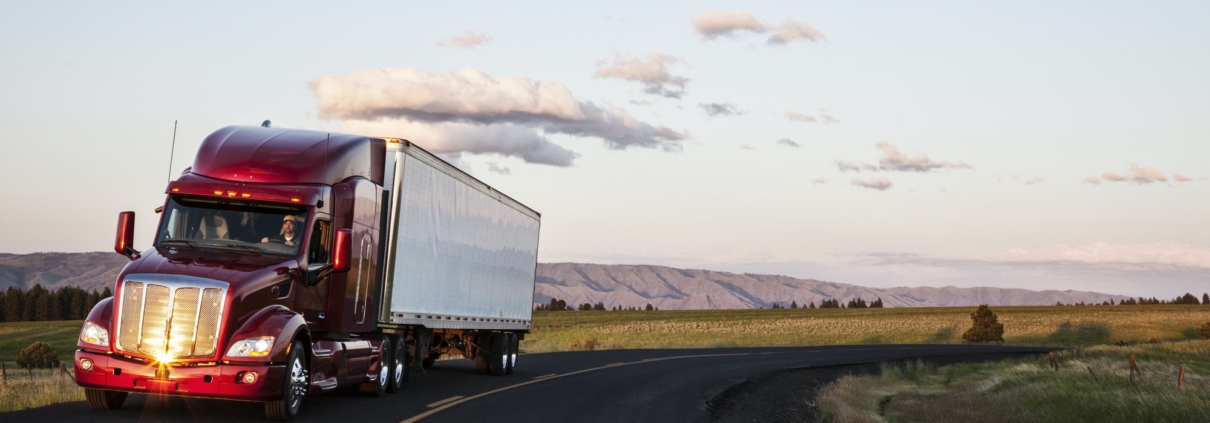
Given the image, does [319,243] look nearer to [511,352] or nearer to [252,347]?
[252,347]

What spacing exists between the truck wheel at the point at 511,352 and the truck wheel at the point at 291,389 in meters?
11.4

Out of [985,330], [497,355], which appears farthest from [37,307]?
[497,355]

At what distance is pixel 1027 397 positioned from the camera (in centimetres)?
2505

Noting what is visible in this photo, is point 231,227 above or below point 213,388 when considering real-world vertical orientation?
above

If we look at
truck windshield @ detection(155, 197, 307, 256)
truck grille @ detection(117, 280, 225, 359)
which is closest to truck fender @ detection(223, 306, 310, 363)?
truck grille @ detection(117, 280, 225, 359)

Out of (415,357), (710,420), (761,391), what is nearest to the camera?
(710,420)

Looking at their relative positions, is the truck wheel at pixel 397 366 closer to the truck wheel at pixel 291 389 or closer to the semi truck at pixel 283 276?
the semi truck at pixel 283 276

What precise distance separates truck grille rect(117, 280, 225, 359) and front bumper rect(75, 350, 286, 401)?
17 centimetres

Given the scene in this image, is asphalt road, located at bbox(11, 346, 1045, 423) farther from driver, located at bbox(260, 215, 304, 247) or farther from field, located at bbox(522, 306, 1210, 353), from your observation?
field, located at bbox(522, 306, 1210, 353)

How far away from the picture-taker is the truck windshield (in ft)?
43.5

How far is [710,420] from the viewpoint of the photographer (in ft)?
55.5

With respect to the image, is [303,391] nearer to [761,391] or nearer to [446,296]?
[446,296]

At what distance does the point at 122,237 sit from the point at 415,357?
7.18 metres

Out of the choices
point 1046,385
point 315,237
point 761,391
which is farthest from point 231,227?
point 1046,385
